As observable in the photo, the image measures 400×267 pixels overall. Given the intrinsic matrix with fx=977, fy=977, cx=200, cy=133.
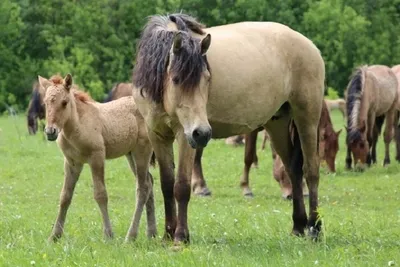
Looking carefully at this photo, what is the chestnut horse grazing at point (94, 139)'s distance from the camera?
868 centimetres

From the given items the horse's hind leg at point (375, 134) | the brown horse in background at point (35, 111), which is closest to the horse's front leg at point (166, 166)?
the horse's hind leg at point (375, 134)

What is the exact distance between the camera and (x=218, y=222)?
9789 millimetres

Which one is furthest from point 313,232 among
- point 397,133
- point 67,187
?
point 397,133

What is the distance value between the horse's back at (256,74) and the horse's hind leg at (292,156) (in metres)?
0.54

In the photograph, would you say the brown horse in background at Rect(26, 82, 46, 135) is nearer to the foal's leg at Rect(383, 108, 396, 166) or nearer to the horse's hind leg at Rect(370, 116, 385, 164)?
the horse's hind leg at Rect(370, 116, 385, 164)

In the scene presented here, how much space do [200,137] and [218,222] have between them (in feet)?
8.42

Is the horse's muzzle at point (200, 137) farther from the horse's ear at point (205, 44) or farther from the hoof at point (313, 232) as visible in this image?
the hoof at point (313, 232)

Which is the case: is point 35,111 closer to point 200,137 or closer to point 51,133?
point 51,133

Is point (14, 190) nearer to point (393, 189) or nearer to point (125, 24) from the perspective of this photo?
point (393, 189)

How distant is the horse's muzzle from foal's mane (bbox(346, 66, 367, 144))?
1274 cm

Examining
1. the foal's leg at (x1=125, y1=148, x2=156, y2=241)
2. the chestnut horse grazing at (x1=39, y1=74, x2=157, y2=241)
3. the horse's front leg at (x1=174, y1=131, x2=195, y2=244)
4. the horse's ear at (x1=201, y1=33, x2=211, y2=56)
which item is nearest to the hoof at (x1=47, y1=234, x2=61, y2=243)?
the chestnut horse grazing at (x1=39, y1=74, x2=157, y2=241)

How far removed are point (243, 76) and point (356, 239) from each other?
168 centimetres

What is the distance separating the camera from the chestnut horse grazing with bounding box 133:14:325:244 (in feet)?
25.2

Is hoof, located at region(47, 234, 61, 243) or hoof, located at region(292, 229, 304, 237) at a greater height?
hoof, located at region(47, 234, 61, 243)
